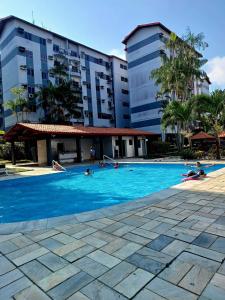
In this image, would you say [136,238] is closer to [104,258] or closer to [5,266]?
[104,258]

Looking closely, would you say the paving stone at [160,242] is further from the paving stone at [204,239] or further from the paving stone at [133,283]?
the paving stone at [133,283]

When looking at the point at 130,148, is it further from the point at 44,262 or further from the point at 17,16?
the point at 17,16

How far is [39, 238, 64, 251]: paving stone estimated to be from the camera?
383 cm

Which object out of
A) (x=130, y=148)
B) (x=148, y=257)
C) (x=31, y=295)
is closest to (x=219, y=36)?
(x=130, y=148)

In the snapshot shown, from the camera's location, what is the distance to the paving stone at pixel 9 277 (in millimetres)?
2891

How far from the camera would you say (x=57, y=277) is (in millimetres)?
2936

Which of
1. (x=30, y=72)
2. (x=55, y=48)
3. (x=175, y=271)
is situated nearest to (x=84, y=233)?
(x=175, y=271)

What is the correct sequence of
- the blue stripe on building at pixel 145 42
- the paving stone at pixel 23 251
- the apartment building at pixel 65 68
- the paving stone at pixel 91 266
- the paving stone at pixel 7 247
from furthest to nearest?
the blue stripe on building at pixel 145 42
the apartment building at pixel 65 68
the paving stone at pixel 7 247
the paving stone at pixel 23 251
the paving stone at pixel 91 266

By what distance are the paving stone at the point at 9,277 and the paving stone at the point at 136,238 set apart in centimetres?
182

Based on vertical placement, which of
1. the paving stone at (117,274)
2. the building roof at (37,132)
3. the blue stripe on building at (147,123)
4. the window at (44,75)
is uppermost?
the window at (44,75)

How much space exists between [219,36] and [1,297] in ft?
72.4

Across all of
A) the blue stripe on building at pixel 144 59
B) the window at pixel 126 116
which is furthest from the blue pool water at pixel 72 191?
the window at pixel 126 116

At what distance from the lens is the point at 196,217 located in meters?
4.90

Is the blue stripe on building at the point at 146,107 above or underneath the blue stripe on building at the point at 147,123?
above
